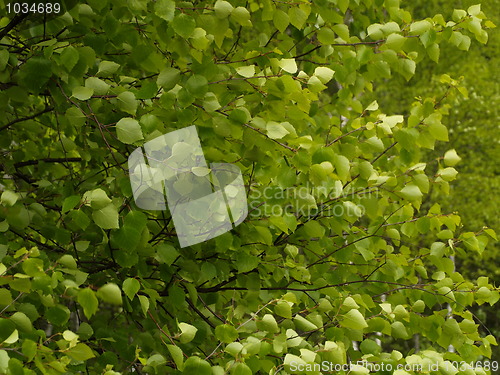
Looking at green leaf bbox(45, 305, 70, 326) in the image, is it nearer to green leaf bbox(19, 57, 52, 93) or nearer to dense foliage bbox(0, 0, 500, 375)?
dense foliage bbox(0, 0, 500, 375)

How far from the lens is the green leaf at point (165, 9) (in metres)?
2.60

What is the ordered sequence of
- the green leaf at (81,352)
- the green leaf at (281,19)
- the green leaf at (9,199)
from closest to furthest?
the green leaf at (81,352)
the green leaf at (9,199)
the green leaf at (281,19)

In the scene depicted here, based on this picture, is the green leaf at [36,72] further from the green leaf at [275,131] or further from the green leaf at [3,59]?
the green leaf at [275,131]

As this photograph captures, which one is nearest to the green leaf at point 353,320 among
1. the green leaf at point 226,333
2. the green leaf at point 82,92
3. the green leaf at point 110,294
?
the green leaf at point 226,333

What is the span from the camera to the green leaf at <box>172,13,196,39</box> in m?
2.58

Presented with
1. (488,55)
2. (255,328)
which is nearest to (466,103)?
(488,55)

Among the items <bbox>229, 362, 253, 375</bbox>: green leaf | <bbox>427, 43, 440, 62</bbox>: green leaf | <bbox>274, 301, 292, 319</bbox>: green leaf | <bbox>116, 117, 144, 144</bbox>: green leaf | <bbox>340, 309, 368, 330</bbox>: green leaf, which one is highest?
<bbox>427, 43, 440, 62</bbox>: green leaf

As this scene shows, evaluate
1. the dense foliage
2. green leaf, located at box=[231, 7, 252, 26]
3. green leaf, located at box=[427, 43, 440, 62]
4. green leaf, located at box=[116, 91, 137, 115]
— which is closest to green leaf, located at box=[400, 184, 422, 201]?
the dense foliage

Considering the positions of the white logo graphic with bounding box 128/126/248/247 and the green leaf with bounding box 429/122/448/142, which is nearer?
the white logo graphic with bounding box 128/126/248/247

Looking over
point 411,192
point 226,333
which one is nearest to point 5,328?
point 226,333

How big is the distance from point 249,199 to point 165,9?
4.30 ft

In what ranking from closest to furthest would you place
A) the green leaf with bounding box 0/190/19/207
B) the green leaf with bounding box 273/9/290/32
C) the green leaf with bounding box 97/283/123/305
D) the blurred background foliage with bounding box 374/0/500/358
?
the green leaf with bounding box 97/283/123/305
the green leaf with bounding box 0/190/19/207
the green leaf with bounding box 273/9/290/32
the blurred background foliage with bounding box 374/0/500/358

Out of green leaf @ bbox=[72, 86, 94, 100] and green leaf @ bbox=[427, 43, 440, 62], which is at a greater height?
green leaf @ bbox=[72, 86, 94, 100]

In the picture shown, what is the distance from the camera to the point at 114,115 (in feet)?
10.1
